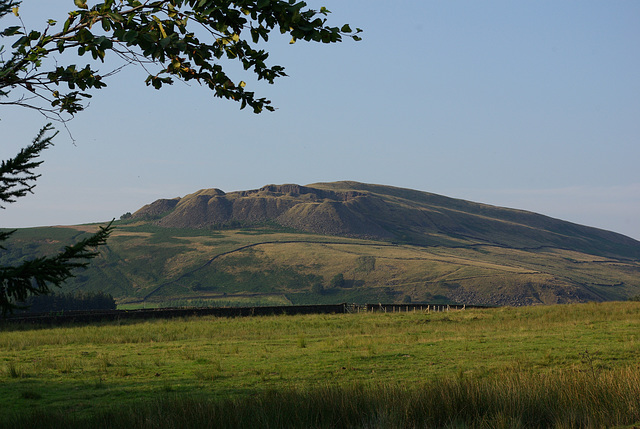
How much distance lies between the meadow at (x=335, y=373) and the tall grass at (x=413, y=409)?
0.03 m

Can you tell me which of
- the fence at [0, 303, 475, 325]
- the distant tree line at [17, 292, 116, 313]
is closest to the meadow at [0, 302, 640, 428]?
the fence at [0, 303, 475, 325]

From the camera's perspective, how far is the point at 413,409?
1033 cm

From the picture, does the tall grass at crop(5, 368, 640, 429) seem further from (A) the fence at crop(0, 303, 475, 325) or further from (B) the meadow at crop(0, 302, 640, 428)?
(A) the fence at crop(0, 303, 475, 325)

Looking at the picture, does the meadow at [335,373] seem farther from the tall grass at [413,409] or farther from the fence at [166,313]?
the fence at [166,313]

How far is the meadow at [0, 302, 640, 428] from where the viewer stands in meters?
10.2

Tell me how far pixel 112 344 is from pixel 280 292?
13613 cm

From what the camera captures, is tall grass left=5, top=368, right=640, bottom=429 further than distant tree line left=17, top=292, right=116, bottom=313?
No

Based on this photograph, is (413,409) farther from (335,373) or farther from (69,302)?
(69,302)

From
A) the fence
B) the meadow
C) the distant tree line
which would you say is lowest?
the distant tree line

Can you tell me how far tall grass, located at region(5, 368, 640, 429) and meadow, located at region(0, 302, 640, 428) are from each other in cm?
3

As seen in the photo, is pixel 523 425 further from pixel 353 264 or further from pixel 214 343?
pixel 353 264

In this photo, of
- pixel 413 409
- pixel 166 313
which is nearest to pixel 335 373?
pixel 413 409

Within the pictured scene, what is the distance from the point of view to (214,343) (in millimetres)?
27719

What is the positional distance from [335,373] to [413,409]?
25.6 ft
